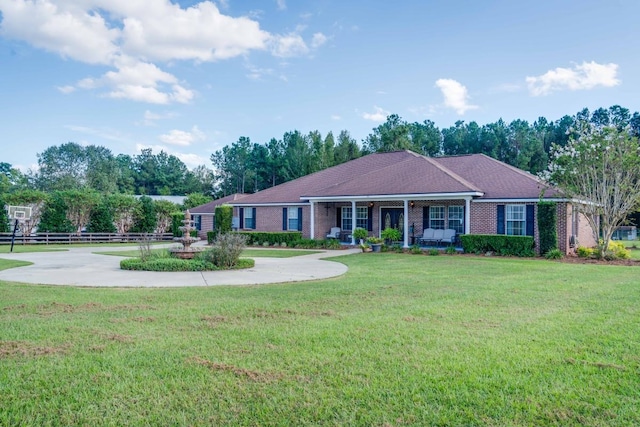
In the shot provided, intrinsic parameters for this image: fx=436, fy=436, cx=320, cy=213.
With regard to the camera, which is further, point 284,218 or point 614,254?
point 284,218

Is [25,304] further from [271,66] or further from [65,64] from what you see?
[271,66]

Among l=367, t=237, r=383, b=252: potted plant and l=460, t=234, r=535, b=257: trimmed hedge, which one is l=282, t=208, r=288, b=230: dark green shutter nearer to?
l=367, t=237, r=383, b=252: potted plant

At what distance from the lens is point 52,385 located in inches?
147

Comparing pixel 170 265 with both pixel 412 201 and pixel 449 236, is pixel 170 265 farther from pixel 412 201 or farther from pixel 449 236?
pixel 412 201

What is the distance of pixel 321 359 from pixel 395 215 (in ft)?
62.8

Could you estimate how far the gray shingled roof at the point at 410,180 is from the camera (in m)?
19.6

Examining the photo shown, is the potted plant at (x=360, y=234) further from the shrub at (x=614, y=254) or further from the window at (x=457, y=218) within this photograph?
the shrub at (x=614, y=254)

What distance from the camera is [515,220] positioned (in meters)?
18.9

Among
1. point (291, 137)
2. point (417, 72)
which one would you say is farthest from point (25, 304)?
point (291, 137)

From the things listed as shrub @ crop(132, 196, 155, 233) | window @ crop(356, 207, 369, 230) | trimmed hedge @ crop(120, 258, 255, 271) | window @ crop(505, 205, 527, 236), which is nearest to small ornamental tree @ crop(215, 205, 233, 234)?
window @ crop(356, 207, 369, 230)

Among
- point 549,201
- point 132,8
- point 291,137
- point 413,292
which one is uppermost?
point 291,137

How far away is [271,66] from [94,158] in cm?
5655

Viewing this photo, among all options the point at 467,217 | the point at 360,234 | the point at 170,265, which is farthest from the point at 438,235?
the point at 170,265

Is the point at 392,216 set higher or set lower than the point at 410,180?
lower
